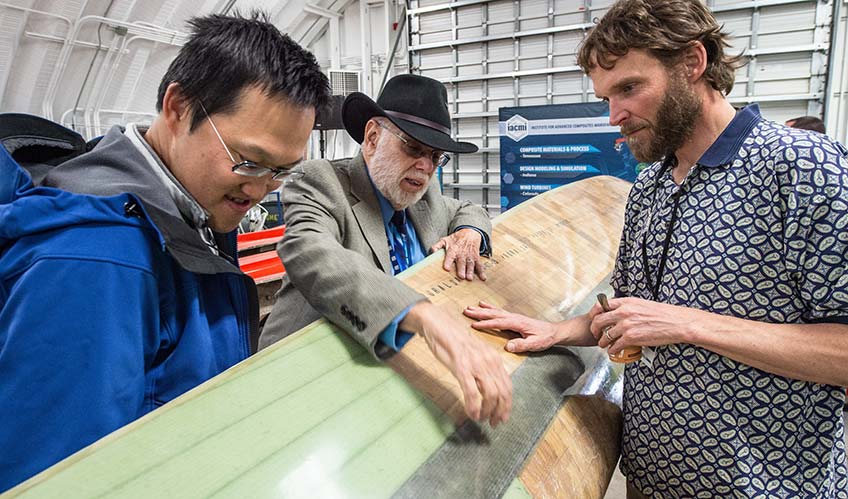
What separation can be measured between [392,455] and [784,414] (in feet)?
2.72

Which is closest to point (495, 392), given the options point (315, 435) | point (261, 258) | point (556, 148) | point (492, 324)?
point (315, 435)

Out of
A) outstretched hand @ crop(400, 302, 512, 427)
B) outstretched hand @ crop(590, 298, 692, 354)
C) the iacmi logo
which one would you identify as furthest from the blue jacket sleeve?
the iacmi logo

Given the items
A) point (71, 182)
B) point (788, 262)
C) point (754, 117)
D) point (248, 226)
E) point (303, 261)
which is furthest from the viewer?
point (248, 226)

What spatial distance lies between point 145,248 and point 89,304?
0.44ft

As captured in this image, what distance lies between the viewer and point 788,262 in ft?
3.02

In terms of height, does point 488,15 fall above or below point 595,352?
above

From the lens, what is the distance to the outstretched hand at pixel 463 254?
1.58 meters

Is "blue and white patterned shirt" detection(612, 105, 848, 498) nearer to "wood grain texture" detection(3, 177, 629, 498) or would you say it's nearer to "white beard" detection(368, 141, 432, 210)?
"wood grain texture" detection(3, 177, 629, 498)

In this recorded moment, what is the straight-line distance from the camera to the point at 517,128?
640 cm

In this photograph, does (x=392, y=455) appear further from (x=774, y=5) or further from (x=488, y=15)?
(x=488, y=15)

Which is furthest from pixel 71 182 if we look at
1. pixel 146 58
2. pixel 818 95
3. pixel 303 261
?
pixel 818 95

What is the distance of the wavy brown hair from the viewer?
107 centimetres

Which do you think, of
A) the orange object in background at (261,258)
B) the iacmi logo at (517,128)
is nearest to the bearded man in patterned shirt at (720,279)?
the orange object in background at (261,258)

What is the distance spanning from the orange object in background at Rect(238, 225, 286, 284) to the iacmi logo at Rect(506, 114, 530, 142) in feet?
11.8
